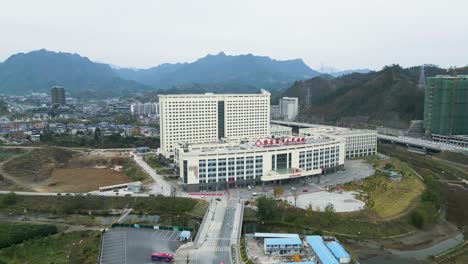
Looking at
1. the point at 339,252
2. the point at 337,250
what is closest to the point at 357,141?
the point at 337,250

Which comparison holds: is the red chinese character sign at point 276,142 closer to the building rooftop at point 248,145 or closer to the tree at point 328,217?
the building rooftop at point 248,145

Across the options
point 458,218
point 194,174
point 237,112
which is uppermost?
point 237,112

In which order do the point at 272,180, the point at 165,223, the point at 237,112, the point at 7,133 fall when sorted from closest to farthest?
1. the point at 165,223
2. the point at 272,180
3. the point at 237,112
4. the point at 7,133

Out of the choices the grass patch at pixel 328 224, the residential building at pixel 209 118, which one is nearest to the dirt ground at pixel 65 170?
the residential building at pixel 209 118

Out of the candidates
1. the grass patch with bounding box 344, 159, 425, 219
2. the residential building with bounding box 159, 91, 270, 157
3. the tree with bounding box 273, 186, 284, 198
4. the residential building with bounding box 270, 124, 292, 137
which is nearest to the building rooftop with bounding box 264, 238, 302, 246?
the tree with bounding box 273, 186, 284, 198

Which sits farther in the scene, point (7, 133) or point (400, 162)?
point (7, 133)

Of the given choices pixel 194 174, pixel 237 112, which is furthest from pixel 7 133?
pixel 194 174

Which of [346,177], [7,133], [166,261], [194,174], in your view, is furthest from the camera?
[7,133]

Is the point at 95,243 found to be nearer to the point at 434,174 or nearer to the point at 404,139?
the point at 434,174
